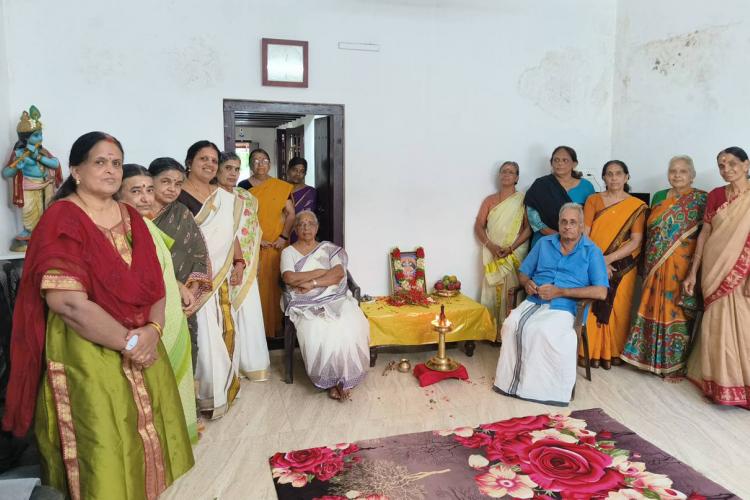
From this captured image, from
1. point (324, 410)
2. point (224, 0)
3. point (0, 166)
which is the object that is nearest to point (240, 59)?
point (224, 0)

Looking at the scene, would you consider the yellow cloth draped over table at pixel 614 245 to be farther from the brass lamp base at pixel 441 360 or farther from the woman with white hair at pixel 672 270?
the brass lamp base at pixel 441 360

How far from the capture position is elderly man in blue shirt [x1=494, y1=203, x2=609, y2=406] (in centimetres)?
352

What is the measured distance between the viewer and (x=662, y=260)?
3.93m

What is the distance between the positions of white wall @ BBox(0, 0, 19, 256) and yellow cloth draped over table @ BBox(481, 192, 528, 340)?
3.56 metres

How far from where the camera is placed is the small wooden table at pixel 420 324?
4.20 m

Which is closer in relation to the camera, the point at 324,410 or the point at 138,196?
the point at 138,196

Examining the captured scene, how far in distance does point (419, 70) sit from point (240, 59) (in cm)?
143

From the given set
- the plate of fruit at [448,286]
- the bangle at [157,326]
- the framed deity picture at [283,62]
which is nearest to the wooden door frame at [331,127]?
the framed deity picture at [283,62]

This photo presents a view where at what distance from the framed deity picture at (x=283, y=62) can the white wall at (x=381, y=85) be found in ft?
0.22

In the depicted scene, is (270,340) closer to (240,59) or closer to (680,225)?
(240,59)

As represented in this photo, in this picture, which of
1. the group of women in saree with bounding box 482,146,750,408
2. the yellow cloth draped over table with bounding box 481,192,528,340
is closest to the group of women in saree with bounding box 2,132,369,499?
the group of women in saree with bounding box 482,146,750,408

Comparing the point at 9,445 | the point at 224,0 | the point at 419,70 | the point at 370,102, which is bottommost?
the point at 9,445

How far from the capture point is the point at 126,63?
154 inches

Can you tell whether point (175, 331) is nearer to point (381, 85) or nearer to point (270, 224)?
point (270, 224)
